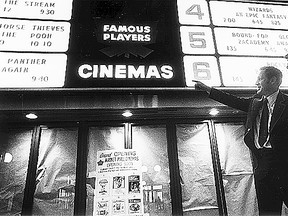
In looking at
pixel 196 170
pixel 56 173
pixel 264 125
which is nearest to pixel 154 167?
pixel 196 170

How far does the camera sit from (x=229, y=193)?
519 centimetres

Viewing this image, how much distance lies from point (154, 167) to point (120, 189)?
839 millimetres

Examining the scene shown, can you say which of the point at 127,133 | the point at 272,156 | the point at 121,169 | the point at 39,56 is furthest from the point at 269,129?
the point at 39,56

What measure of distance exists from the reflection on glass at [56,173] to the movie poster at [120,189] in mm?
525

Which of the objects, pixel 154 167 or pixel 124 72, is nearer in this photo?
pixel 124 72

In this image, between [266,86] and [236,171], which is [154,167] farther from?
[266,86]

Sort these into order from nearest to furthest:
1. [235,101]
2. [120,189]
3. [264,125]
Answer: [264,125]
[235,101]
[120,189]

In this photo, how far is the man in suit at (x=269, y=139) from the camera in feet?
10.0

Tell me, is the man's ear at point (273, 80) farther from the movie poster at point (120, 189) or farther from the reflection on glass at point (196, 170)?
the movie poster at point (120, 189)

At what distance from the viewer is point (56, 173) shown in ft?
16.7

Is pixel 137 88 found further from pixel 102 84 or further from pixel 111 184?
pixel 111 184

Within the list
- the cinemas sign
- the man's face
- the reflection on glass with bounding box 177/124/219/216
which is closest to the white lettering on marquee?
the cinemas sign

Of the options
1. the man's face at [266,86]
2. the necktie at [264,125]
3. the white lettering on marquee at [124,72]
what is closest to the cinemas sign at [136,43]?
the white lettering on marquee at [124,72]

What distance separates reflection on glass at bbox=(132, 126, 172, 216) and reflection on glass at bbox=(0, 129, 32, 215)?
2.01 meters
